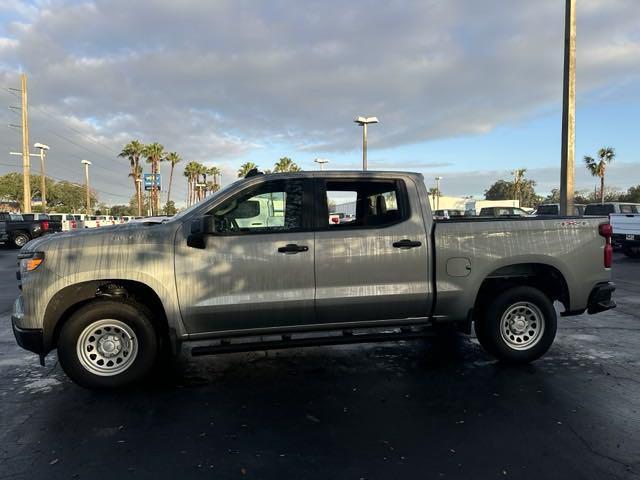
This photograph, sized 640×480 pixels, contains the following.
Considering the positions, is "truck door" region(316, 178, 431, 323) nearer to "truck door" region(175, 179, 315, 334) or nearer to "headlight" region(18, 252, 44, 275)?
"truck door" region(175, 179, 315, 334)

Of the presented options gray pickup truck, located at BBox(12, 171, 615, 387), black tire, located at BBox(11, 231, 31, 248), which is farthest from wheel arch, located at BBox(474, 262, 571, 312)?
black tire, located at BBox(11, 231, 31, 248)

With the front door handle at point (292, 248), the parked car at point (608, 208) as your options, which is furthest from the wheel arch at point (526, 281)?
the parked car at point (608, 208)

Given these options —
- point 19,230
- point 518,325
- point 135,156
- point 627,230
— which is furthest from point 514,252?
point 135,156

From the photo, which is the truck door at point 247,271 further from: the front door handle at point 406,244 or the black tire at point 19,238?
the black tire at point 19,238

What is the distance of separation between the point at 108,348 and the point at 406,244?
295 centimetres

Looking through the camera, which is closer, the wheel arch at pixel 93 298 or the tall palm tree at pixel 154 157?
the wheel arch at pixel 93 298

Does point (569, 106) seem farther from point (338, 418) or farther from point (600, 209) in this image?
point (338, 418)

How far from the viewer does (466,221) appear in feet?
17.4

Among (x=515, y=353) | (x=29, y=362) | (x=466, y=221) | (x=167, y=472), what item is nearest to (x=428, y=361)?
→ (x=515, y=353)

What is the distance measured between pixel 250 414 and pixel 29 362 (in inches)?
119

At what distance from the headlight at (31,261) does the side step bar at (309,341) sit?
156cm

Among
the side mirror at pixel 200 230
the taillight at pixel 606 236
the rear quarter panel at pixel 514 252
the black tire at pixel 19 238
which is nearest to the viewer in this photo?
the side mirror at pixel 200 230

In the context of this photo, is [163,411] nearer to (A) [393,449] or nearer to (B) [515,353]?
(A) [393,449]

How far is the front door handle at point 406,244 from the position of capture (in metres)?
4.89
